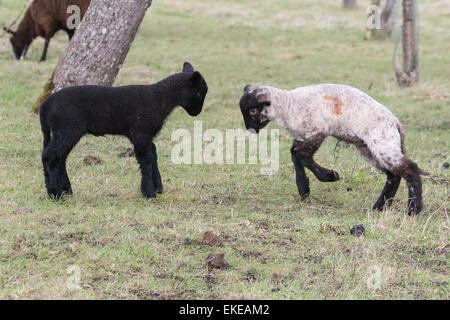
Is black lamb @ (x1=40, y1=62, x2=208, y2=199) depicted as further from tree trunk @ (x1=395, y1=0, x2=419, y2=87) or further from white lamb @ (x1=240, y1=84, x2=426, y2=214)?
tree trunk @ (x1=395, y1=0, x2=419, y2=87)

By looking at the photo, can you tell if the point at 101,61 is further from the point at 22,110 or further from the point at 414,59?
the point at 414,59

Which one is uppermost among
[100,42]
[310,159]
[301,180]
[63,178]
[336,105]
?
[100,42]

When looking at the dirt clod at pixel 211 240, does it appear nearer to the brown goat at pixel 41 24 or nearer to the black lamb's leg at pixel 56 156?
the black lamb's leg at pixel 56 156

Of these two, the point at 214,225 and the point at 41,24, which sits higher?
the point at 41,24

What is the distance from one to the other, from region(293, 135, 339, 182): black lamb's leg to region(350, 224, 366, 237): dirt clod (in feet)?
2.81

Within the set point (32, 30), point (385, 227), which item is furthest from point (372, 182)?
point (32, 30)

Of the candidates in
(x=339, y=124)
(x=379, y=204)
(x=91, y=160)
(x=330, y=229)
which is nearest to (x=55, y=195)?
(x=91, y=160)

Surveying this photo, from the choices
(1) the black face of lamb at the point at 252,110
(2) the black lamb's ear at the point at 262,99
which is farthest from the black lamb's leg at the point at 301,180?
(2) the black lamb's ear at the point at 262,99

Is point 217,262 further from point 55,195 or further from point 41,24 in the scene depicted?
point 41,24

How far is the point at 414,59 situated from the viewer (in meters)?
13.9

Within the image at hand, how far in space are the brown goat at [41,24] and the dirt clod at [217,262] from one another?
1137 cm

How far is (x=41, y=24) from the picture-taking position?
15.4 metres

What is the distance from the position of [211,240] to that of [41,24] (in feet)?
39.2

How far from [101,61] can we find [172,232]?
467 cm
